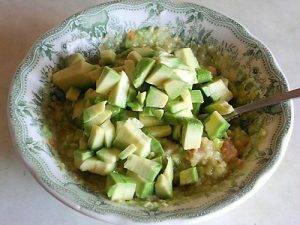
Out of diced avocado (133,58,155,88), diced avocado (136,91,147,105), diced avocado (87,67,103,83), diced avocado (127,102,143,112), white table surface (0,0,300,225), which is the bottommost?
white table surface (0,0,300,225)

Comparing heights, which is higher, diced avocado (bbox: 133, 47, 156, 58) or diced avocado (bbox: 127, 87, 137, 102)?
diced avocado (bbox: 133, 47, 156, 58)

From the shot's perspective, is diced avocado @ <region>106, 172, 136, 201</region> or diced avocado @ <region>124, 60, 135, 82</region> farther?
diced avocado @ <region>124, 60, 135, 82</region>

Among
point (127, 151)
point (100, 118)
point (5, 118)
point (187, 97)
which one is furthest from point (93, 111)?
point (5, 118)

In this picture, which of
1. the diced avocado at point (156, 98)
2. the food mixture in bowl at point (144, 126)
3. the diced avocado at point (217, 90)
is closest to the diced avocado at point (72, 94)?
the food mixture in bowl at point (144, 126)

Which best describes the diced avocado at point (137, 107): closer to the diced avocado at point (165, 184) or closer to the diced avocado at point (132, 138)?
the diced avocado at point (132, 138)

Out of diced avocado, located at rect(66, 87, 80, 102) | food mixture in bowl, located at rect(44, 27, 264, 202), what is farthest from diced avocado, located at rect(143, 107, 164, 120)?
diced avocado, located at rect(66, 87, 80, 102)

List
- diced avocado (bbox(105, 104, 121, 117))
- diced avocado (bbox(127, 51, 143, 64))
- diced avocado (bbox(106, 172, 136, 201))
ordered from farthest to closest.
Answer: diced avocado (bbox(127, 51, 143, 64)) → diced avocado (bbox(105, 104, 121, 117)) → diced avocado (bbox(106, 172, 136, 201))

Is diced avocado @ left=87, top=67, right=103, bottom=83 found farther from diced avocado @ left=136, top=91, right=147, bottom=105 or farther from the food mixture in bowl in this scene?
diced avocado @ left=136, top=91, right=147, bottom=105

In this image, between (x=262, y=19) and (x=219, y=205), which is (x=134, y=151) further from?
(x=262, y=19)
